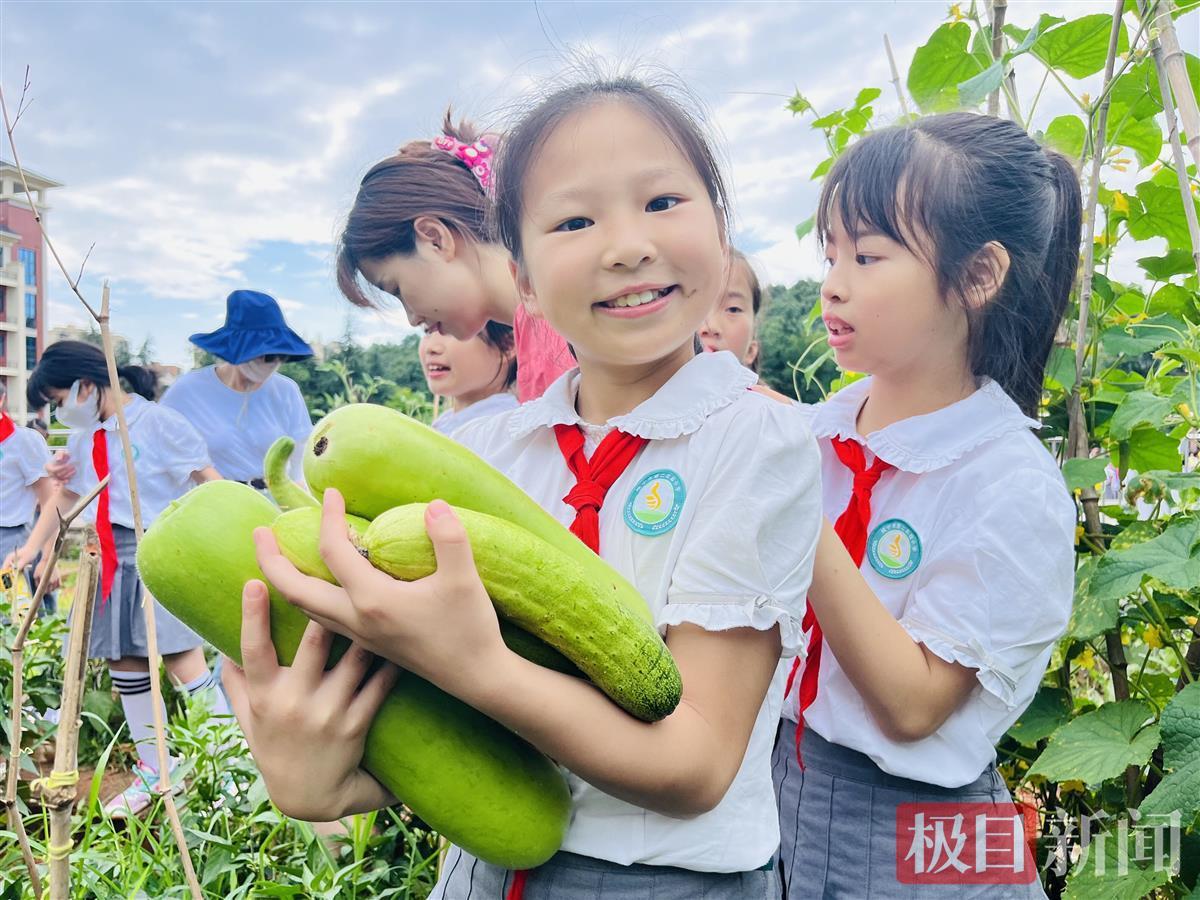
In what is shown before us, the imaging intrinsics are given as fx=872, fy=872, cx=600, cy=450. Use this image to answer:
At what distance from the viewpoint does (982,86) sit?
1.61 meters

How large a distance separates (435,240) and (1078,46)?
1484 millimetres

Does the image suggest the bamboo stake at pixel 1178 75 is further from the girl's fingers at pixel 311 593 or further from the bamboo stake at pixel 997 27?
the girl's fingers at pixel 311 593

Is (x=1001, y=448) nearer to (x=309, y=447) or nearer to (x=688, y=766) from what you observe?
(x=688, y=766)

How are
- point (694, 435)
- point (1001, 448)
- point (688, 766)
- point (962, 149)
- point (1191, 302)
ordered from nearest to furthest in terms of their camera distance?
point (688, 766) < point (694, 435) < point (1001, 448) < point (962, 149) < point (1191, 302)

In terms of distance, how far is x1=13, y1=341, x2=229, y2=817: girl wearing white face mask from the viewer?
4.11m

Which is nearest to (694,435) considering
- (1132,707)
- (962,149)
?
(962,149)

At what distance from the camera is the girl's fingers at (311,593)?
772 millimetres

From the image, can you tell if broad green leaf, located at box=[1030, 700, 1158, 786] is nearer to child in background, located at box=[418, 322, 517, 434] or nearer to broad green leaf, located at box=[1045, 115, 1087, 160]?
broad green leaf, located at box=[1045, 115, 1087, 160]

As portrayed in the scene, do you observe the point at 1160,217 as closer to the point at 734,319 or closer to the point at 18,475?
the point at 734,319

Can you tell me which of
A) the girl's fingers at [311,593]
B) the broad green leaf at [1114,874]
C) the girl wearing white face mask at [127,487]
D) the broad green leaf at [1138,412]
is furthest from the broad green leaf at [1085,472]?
the girl wearing white face mask at [127,487]

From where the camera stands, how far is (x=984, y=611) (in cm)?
130

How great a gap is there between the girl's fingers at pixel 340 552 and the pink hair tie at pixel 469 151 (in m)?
1.51

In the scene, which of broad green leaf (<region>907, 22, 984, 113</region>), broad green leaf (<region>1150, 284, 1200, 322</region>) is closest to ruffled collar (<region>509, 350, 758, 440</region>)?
broad green leaf (<region>907, 22, 984, 113</region>)

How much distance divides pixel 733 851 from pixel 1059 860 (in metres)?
1.45
